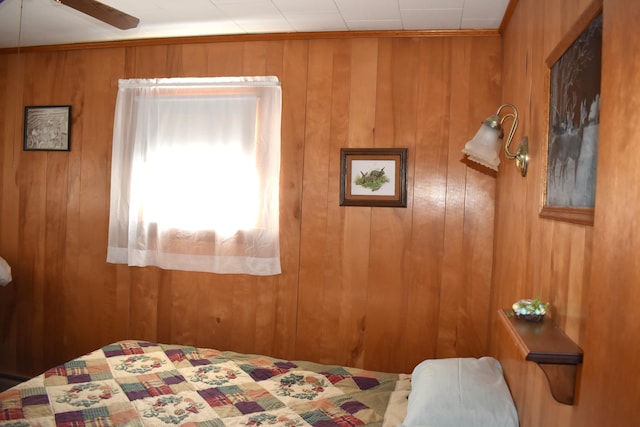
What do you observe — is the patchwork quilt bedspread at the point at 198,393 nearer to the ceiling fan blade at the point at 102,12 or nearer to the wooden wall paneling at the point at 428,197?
the wooden wall paneling at the point at 428,197

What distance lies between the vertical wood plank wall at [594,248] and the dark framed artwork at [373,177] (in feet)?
3.13

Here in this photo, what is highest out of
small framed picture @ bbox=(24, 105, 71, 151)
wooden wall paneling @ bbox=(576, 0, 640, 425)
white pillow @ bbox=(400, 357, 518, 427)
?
small framed picture @ bbox=(24, 105, 71, 151)

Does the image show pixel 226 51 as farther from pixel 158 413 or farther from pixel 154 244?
pixel 158 413

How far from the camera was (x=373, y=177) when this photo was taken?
2965mm

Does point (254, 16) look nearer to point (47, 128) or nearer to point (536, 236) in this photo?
point (47, 128)

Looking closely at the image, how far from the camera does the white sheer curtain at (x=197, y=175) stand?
308cm

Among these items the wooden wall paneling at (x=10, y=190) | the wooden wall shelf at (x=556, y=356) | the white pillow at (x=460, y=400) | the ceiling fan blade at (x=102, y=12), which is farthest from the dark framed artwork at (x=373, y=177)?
the wooden wall paneling at (x=10, y=190)

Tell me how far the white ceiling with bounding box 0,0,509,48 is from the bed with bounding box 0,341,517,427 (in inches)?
69.2

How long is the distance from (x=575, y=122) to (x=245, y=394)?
1631 mm

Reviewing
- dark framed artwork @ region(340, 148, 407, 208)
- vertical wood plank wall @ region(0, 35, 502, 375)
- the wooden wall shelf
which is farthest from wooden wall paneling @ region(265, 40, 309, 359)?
the wooden wall shelf

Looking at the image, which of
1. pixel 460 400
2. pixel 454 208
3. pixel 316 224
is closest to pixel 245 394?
pixel 460 400

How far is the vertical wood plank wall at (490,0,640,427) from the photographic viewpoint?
85 cm

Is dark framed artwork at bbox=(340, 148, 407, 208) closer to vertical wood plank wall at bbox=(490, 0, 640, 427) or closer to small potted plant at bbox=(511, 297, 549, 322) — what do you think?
vertical wood plank wall at bbox=(490, 0, 640, 427)

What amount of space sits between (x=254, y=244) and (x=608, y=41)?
238cm
